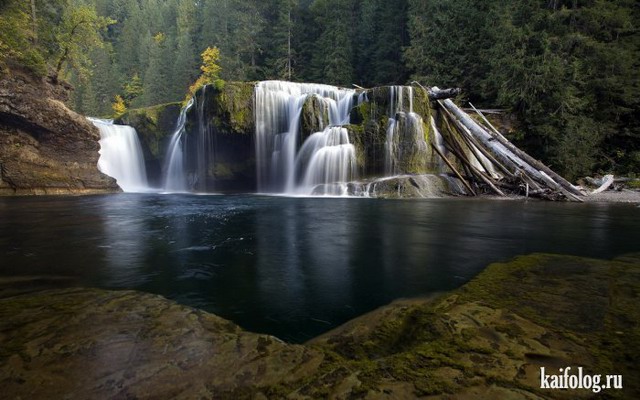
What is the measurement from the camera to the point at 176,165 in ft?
82.2

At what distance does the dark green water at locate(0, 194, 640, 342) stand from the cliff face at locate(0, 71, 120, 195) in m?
9.39

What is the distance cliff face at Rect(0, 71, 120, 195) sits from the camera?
17.3m

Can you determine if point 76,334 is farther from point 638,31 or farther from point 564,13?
point 638,31

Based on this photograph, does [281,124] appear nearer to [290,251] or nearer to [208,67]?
[290,251]

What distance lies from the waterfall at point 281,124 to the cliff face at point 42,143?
34.2 feet

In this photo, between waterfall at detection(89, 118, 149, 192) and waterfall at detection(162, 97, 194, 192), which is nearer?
A: waterfall at detection(162, 97, 194, 192)

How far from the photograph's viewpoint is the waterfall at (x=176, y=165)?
80.5ft

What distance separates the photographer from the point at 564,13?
60.5 ft

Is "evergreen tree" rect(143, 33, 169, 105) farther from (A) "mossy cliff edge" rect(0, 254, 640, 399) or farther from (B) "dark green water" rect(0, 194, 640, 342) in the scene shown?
(A) "mossy cliff edge" rect(0, 254, 640, 399)

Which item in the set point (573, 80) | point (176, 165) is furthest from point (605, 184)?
point (176, 165)

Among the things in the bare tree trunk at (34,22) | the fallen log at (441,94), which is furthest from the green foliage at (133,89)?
the fallen log at (441,94)

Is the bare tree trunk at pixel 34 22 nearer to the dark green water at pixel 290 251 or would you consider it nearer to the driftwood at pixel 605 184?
the dark green water at pixel 290 251

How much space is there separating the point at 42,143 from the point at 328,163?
55.0ft

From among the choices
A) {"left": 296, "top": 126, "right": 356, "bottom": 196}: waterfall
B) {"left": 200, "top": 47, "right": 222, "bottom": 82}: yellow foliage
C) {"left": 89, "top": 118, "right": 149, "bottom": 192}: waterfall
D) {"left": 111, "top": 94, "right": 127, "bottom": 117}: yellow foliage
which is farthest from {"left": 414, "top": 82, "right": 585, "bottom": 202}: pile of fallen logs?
{"left": 111, "top": 94, "right": 127, "bottom": 117}: yellow foliage
